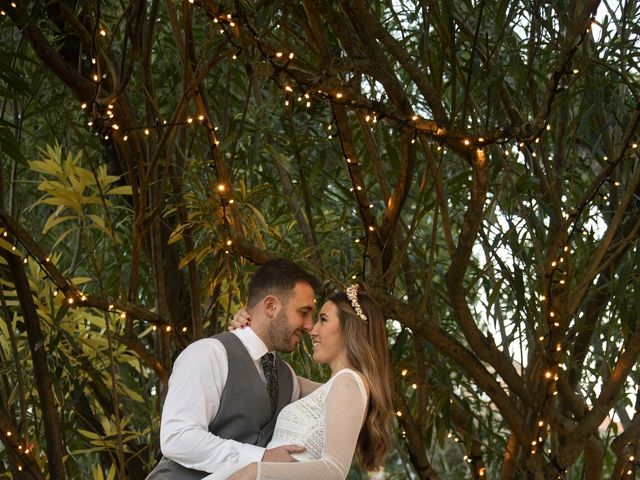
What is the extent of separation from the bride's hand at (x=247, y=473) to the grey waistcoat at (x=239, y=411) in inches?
5.6

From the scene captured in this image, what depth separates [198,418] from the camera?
2408 mm

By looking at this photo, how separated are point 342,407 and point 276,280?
1.21 ft

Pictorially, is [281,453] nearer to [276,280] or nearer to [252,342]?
[252,342]

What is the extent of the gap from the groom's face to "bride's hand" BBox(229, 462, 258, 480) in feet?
1.19

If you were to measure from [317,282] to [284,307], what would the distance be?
0.20 m

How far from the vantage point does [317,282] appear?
9.26ft

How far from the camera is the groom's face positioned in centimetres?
263

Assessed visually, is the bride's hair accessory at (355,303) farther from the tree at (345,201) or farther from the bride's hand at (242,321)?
the tree at (345,201)

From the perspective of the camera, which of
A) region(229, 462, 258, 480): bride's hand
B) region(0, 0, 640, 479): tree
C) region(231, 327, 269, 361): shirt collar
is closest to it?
region(229, 462, 258, 480): bride's hand

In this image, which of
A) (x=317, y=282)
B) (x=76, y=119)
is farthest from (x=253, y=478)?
(x=76, y=119)

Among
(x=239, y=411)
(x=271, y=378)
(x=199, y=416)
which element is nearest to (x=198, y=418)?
(x=199, y=416)

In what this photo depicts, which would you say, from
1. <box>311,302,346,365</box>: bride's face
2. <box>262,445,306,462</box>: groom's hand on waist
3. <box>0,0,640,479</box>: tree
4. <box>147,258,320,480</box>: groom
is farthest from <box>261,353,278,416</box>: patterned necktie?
<box>0,0,640,479</box>: tree

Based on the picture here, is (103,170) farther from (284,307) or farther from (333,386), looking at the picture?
(333,386)

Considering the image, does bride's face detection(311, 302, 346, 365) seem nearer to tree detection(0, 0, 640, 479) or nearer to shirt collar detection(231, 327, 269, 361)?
shirt collar detection(231, 327, 269, 361)
